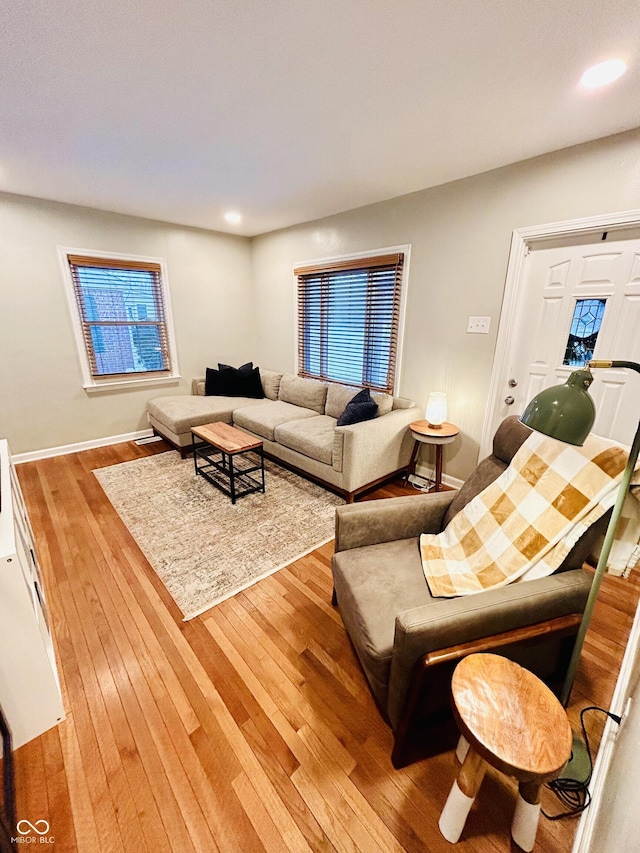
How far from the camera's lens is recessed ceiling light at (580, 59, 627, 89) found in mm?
1413

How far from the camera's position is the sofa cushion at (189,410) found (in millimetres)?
3516

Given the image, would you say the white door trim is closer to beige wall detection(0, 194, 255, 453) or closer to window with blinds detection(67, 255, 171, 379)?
beige wall detection(0, 194, 255, 453)

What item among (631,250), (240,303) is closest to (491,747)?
(631,250)

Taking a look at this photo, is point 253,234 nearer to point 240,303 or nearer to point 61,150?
point 240,303

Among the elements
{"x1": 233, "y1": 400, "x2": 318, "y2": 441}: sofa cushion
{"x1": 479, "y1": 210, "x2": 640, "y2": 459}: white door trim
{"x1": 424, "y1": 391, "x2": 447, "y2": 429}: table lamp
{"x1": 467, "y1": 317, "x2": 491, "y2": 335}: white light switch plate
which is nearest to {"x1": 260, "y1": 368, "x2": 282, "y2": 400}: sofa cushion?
{"x1": 233, "y1": 400, "x2": 318, "y2": 441}: sofa cushion

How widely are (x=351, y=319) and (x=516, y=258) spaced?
162cm

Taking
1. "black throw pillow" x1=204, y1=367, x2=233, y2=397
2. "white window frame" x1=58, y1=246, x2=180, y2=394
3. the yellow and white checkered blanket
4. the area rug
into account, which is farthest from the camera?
"black throw pillow" x1=204, y1=367, x2=233, y2=397

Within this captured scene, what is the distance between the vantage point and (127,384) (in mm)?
3969

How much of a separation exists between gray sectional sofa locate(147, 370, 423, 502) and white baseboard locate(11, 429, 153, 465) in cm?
24

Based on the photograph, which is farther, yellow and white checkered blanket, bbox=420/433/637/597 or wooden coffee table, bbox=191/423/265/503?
wooden coffee table, bbox=191/423/265/503

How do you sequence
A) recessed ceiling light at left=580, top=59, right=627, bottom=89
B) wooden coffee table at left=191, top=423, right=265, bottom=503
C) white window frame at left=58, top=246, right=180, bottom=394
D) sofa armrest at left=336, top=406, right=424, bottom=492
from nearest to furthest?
recessed ceiling light at left=580, top=59, right=627, bottom=89 → sofa armrest at left=336, top=406, right=424, bottom=492 → wooden coffee table at left=191, top=423, right=265, bottom=503 → white window frame at left=58, top=246, right=180, bottom=394

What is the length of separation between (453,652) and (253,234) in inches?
193

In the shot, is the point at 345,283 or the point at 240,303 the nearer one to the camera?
the point at 345,283

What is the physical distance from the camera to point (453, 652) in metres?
0.99
